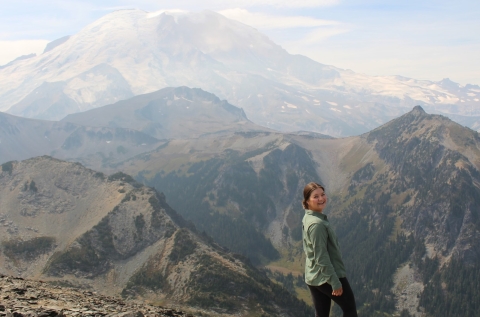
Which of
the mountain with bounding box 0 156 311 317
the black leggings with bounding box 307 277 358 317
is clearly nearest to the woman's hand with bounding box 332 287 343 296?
the black leggings with bounding box 307 277 358 317

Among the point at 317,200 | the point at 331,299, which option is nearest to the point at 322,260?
the point at 331,299

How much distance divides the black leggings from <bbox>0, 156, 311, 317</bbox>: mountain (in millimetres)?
105751

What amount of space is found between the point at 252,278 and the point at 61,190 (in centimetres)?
9936

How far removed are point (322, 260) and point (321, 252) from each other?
1.31ft

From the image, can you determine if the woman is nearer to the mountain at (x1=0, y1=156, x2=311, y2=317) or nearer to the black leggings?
the black leggings

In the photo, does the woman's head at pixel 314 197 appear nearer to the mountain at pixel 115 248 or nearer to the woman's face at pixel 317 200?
the woman's face at pixel 317 200

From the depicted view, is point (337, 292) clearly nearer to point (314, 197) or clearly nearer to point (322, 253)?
point (322, 253)

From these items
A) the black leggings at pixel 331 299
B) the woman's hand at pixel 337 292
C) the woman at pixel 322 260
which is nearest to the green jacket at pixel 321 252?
the woman at pixel 322 260

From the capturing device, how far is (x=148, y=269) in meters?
140

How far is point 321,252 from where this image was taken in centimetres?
1783

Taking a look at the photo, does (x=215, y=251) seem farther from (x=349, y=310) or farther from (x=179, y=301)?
(x=349, y=310)

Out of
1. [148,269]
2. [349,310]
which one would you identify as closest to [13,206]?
[148,269]

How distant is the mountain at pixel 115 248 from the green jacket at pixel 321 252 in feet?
351

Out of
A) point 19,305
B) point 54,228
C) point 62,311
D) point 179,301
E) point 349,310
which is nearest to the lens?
point 349,310
